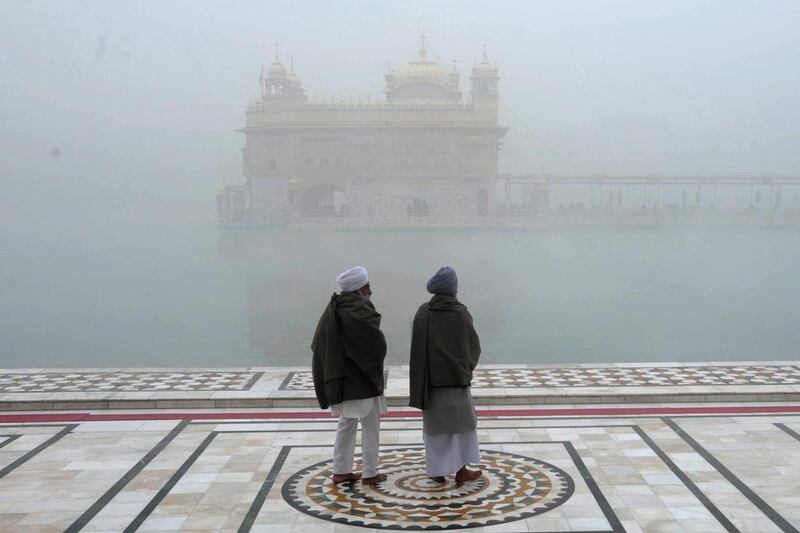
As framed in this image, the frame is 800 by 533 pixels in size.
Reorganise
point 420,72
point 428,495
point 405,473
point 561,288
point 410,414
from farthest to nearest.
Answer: point 420,72
point 561,288
point 410,414
point 405,473
point 428,495

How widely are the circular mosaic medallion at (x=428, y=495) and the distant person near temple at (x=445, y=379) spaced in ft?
0.41

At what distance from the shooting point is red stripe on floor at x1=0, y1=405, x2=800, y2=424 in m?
5.28

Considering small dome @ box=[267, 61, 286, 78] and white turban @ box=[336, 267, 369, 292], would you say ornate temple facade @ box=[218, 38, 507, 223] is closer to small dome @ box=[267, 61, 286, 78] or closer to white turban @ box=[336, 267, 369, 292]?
small dome @ box=[267, 61, 286, 78]

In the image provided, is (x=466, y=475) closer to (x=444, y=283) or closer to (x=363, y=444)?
(x=363, y=444)

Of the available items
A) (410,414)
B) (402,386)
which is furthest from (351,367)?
(402,386)

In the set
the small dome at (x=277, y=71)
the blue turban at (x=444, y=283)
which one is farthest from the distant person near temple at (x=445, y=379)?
the small dome at (x=277, y=71)

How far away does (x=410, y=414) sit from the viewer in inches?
209

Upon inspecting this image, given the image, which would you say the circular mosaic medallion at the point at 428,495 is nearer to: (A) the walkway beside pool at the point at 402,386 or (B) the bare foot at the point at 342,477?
(B) the bare foot at the point at 342,477

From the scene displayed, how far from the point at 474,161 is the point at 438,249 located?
7.40m

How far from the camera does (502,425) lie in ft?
16.5

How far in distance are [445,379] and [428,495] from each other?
0.43 m

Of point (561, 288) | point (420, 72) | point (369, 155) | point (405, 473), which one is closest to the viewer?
point (405, 473)

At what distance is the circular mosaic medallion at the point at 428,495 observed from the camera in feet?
11.6

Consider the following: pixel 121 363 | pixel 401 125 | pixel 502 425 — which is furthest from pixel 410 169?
pixel 502 425
